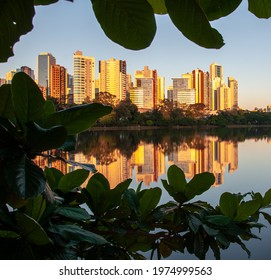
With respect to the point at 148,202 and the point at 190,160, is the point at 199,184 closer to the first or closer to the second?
the point at 148,202

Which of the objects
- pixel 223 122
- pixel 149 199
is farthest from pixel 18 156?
pixel 223 122

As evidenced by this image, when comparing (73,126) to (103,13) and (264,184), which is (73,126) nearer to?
(103,13)

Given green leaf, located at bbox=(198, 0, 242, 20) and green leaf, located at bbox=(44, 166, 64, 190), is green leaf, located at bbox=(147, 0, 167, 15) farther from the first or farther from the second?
green leaf, located at bbox=(44, 166, 64, 190)

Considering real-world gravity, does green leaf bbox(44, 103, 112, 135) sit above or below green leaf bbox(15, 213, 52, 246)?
above

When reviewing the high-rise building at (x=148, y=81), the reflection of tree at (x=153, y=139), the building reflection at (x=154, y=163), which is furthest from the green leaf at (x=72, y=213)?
the high-rise building at (x=148, y=81)

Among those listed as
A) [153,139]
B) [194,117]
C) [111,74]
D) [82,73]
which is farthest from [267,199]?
[194,117]

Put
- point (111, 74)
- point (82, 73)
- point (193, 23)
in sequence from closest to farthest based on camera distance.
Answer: point (193, 23) < point (111, 74) < point (82, 73)

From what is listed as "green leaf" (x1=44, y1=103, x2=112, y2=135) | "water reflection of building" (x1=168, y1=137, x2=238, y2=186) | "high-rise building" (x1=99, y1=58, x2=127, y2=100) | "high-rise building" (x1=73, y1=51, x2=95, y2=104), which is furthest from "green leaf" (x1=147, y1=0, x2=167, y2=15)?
"water reflection of building" (x1=168, y1=137, x2=238, y2=186)
